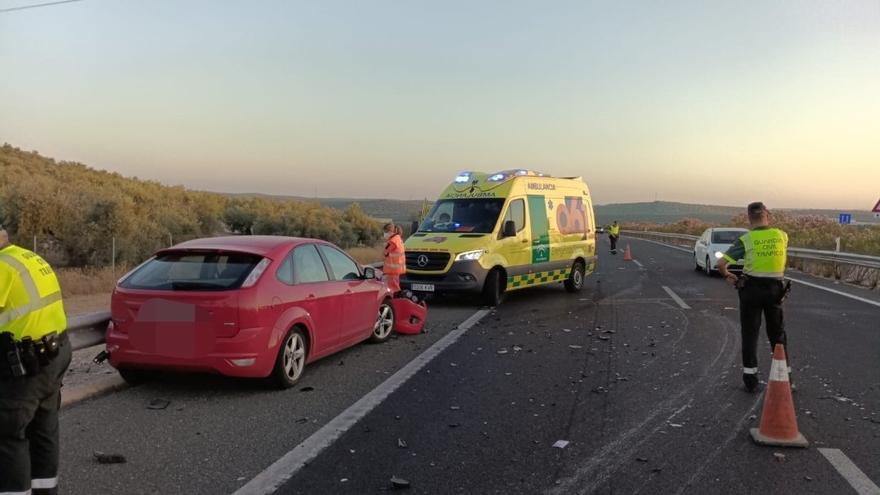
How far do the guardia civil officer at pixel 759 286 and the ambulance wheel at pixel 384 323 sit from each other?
4.40m

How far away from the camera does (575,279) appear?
50.9 feet

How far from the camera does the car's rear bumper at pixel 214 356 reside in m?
5.98

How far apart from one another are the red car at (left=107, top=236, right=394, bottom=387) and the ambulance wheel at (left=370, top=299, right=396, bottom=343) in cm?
174

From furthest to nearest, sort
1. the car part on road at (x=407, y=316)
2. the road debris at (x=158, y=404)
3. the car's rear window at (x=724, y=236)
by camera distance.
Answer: the car's rear window at (x=724, y=236), the car part on road at (x=407, y=316), the road debris at (x=158, y=404)

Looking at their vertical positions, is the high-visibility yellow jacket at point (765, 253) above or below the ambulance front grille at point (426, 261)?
above

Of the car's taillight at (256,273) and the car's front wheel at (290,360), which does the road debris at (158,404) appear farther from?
the car's taillight at (256,273)

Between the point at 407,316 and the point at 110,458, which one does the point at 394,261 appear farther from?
the point at 110,458

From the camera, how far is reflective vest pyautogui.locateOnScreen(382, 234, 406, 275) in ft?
38.5

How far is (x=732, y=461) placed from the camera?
15.3 feet

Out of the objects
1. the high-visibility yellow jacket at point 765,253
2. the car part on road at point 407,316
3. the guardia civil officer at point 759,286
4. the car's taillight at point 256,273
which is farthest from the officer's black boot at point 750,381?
the car's taillight at point 256,273

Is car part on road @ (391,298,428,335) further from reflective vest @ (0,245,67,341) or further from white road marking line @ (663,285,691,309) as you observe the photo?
reflective vest @ (0,245,67,341)

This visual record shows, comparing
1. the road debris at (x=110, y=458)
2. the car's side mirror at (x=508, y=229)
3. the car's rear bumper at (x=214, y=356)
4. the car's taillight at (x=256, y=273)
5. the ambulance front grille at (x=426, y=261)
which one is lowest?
the road debris at (x=110, y=458)

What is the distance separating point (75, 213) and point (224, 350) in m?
24.3

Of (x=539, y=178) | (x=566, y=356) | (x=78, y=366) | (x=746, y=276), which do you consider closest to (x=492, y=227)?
(x=539, y=178)
